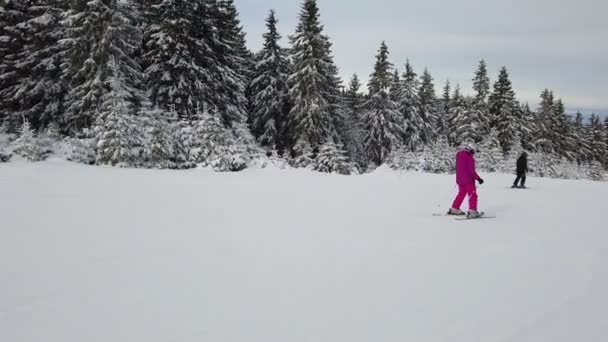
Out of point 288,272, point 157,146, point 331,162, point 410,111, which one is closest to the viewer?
point 288,272

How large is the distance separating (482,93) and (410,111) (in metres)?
13.3

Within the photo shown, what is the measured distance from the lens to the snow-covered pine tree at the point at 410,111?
45.3 metres

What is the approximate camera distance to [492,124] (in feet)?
168

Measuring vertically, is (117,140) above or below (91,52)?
below

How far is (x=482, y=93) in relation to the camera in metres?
51.2

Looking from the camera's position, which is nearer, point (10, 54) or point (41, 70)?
point (41, 70)

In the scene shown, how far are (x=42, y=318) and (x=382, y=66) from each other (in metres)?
42.3

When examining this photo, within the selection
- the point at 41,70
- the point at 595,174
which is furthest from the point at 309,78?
the point at 595,174

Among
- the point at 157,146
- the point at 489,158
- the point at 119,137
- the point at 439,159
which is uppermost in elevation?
the point at 119,137

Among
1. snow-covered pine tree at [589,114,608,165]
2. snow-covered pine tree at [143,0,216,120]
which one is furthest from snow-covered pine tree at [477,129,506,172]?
snow-covered pine tree at [589,114,608,165]

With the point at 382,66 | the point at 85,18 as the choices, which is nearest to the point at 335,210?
the point at 85,18

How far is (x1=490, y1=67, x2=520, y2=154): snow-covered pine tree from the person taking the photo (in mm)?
48625

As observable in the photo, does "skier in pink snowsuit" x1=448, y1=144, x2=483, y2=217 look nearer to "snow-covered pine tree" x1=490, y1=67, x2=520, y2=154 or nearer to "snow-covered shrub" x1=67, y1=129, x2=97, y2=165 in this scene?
"snow-covered shrub" x1=67, y1=129, x2=97, y2=165

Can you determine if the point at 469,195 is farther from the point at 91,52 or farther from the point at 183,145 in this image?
the point at 91,52
